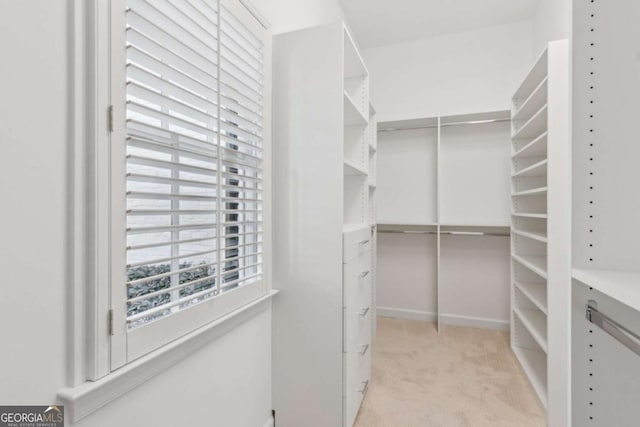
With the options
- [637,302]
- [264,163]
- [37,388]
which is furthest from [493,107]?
[37,388]

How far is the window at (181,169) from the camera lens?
2.96 feet

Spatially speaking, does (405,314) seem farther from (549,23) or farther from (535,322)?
(549,23)

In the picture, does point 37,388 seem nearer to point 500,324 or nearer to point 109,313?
point 109,313

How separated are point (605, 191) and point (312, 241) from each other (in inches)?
45.9

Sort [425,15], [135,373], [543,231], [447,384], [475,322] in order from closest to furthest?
[135,373]
[447,384]
[543,231]
[425,15]
[475,322]

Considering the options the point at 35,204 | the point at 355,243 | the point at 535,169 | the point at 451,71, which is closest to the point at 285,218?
the point at 355,243

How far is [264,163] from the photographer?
162 cm

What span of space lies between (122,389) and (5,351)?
0.32 metres

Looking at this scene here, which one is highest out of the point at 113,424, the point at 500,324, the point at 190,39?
the point at 190,39

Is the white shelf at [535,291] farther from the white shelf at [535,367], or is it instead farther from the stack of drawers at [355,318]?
the stack of drawers at [355,318]

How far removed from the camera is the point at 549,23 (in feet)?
8.60

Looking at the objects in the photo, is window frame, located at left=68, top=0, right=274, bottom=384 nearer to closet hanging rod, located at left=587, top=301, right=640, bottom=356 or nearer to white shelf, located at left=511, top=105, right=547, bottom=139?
closet hanging rod, located at left=587, top=301, right=640, bottom=356

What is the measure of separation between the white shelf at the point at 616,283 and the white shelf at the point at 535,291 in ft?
5.73

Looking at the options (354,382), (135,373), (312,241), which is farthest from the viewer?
(354,382)
